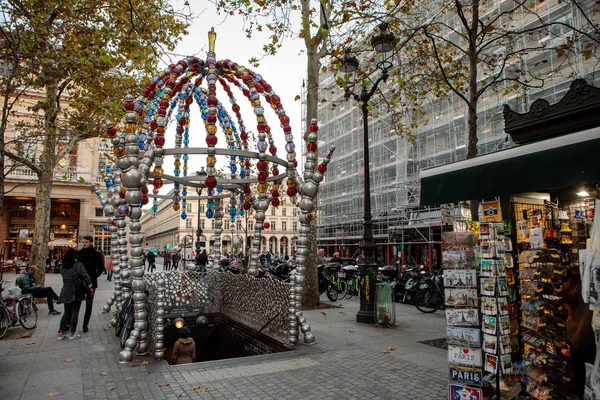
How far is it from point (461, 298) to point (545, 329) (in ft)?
3.39

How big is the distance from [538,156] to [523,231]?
4.62ft

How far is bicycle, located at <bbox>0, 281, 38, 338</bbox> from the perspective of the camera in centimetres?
841

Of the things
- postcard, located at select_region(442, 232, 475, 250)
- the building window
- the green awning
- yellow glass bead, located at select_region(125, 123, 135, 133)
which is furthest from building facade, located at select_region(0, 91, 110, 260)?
postcard, located at select_region(442, 232, 475, 250)

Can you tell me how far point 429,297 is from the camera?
1188cm

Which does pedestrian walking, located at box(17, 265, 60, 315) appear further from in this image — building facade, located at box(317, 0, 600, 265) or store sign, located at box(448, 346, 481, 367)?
building facade, located at box(317, 0, 600, 265)

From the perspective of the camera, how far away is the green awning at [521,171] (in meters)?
3.61

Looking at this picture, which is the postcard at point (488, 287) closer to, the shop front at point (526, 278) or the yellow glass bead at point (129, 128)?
the shop front at point (526, 278)

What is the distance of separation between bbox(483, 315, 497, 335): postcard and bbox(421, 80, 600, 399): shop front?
10 millimetres

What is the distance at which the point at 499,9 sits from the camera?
1811 centimetres

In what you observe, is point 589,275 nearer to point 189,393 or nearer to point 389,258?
point 189,393

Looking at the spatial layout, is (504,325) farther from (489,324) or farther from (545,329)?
(545,329)

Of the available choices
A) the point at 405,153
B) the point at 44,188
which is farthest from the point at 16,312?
the point at 405,153

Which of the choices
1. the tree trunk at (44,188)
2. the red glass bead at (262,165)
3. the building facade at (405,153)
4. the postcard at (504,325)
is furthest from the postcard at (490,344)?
the tree trunk at (44,188)

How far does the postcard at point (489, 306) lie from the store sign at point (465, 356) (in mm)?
428
